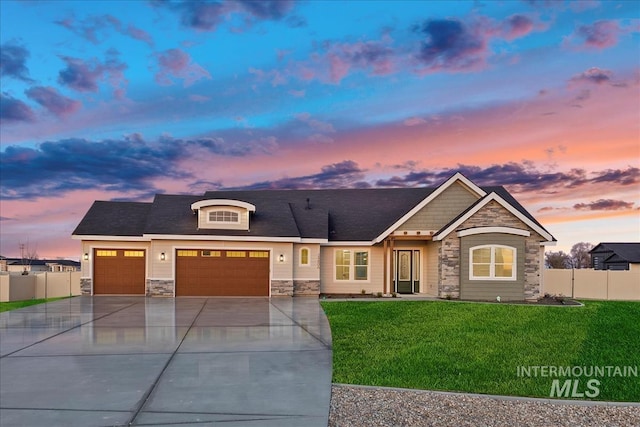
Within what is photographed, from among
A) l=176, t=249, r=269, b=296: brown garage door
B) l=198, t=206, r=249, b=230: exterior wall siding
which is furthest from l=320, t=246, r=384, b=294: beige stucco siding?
l=198, t=206, r=249, b=230: exterior wall siding

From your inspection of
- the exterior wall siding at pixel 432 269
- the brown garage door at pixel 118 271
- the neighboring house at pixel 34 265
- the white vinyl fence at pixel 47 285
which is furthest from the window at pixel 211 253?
the neighboring house at pixel 34 265

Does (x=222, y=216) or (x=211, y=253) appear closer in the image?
(x=211, y=253)

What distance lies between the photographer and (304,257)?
22078 mm

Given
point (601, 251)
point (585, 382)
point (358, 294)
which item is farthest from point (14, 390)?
point (601, 251)

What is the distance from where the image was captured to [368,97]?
742 inches

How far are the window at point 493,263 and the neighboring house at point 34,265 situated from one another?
50559 mm

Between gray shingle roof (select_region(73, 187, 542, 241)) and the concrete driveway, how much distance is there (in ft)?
25.6

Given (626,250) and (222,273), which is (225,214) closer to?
(222,273)

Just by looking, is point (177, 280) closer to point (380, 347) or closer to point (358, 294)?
point (358, 294)

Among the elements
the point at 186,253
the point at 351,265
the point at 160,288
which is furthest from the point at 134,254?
the point at 351,265

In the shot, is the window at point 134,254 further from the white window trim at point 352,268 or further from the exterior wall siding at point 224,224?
the white window trim at point 352,268

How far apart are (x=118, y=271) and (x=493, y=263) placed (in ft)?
56.2

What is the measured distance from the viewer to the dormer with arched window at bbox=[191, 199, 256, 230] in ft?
70.4

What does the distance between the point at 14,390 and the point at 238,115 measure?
15164 millimetres
